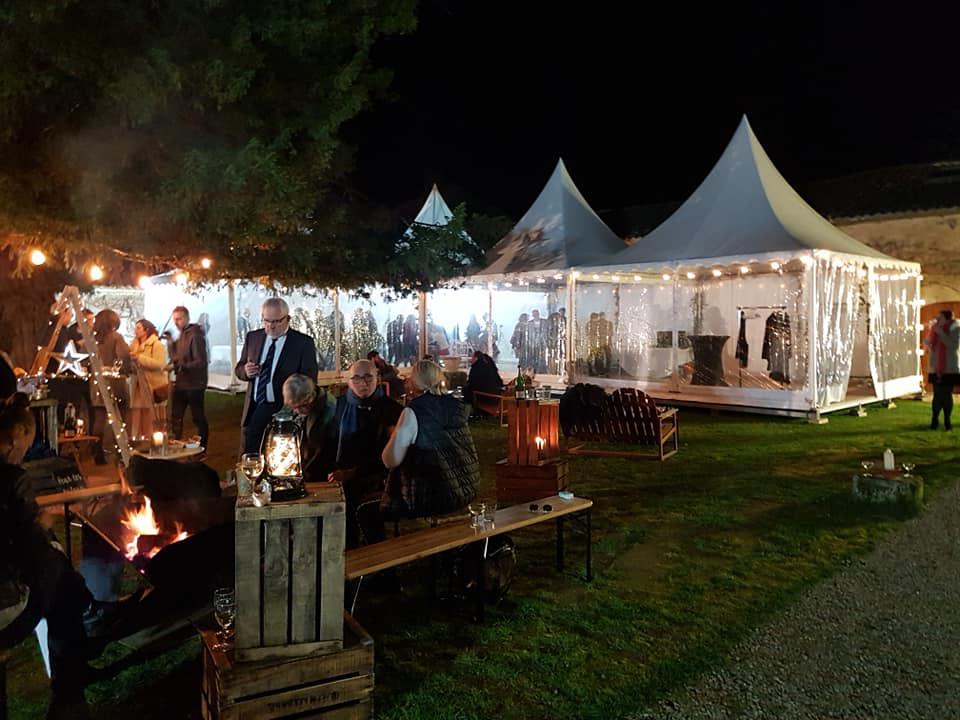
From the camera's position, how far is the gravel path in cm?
301

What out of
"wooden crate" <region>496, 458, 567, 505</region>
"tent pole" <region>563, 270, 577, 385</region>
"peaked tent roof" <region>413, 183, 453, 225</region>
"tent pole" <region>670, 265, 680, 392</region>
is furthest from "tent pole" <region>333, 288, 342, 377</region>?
"wooden crate" <region>496, 458, 567, 505</region>

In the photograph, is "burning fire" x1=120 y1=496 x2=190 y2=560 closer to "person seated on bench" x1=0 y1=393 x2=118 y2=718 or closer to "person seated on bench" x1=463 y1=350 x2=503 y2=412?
"person seated on bench" x1=0 y1=393 x2=118 y2=718

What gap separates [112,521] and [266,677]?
1.83m

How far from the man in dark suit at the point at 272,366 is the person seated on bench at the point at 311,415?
1.07 ft

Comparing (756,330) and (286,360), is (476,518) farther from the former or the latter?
(756,330)

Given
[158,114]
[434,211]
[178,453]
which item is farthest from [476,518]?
[434,211]

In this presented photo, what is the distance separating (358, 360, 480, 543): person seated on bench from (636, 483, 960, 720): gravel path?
1.61 meters

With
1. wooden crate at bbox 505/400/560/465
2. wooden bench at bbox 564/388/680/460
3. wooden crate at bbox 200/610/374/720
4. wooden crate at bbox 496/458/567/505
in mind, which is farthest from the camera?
wooden bench at bbox 564/388/680/460

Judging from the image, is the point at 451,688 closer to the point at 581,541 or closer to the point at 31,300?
the point at 581,541

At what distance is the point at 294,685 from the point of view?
2543 mm

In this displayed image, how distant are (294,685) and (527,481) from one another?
12.1 feet

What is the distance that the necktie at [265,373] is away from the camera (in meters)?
5.05

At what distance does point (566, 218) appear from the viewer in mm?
14242

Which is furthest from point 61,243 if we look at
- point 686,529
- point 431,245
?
point 686,529
